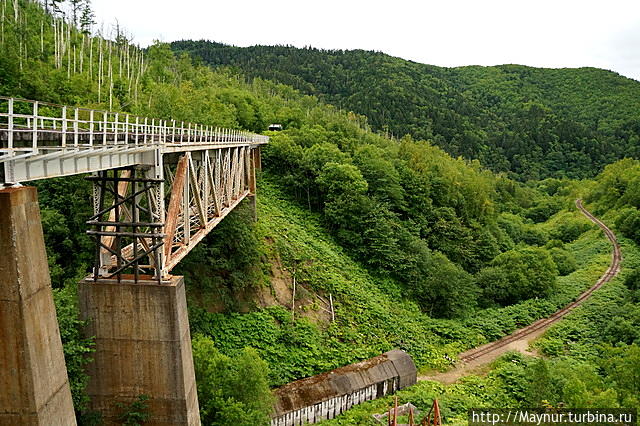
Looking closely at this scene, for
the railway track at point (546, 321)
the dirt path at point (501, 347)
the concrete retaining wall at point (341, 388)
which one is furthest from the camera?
the railway track at point (546, 321)

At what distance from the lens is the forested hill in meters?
137

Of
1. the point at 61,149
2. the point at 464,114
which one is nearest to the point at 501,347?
the point at 61,149

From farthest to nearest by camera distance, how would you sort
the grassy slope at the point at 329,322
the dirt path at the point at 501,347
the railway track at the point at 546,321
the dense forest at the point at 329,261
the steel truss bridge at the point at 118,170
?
the railway track at the point at 546,321 → the dirt path at the point at 501,347 → the grassy slope at the point at 329,322 → the dense forest at the point at 329,261 → the steel truss bridge at the point at 118,170

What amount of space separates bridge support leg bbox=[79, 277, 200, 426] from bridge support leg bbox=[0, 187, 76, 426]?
391 cm

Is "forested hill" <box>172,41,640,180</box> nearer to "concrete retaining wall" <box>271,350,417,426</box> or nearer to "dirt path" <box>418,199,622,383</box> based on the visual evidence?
"dirt path" <box>418,199,622,383</box>

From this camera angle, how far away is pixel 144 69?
67000 millimetres

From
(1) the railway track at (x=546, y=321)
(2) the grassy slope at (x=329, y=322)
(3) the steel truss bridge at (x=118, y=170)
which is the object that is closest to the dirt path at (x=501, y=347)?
(1) the railway track at (x=546, y=321)

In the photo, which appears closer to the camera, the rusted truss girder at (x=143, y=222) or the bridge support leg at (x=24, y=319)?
Result: the bridge support leg at (x=24, y=319)

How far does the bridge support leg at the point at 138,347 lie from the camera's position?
14297 millimetres

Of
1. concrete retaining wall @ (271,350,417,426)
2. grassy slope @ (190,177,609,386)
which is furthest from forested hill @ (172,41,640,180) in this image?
concrete retaining wall @ (271,350,417,426)

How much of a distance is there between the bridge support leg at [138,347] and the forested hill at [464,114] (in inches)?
4647

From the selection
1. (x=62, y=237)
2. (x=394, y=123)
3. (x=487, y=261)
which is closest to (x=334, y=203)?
(x=487, y=261)

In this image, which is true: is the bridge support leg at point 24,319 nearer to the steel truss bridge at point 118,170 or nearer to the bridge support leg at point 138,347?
the steel truss bridge at point 118,170

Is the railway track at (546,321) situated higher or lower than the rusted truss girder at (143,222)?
lower
